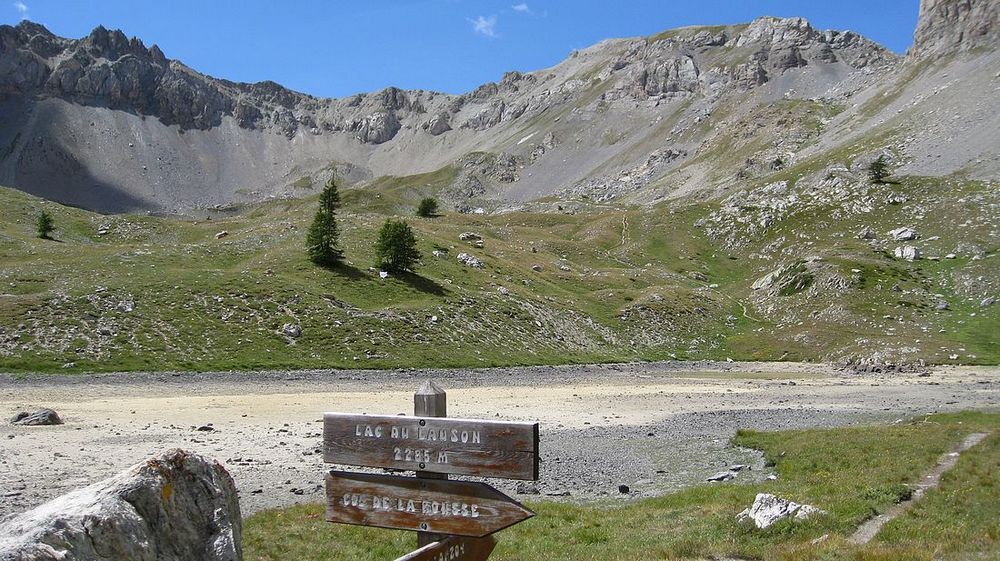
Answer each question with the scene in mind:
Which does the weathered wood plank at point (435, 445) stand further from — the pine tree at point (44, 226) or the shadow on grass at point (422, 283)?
the pine tree at point (44, 226)

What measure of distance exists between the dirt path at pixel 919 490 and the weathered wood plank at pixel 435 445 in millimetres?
8245

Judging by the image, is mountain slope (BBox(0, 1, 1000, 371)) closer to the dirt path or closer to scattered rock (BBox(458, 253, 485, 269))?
scattered rock (BBox(458, 253, 485, 269))

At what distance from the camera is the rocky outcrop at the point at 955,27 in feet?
532

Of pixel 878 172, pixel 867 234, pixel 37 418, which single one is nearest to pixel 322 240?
pixel 37 418

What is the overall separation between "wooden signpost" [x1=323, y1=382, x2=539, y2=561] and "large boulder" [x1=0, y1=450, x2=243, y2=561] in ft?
3.93

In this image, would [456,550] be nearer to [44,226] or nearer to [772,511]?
[772,511]

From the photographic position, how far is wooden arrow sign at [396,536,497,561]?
656cm

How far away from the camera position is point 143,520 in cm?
620

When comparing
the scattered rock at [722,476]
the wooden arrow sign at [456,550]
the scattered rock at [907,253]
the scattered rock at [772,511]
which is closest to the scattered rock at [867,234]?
the scattered rock at [907,253]

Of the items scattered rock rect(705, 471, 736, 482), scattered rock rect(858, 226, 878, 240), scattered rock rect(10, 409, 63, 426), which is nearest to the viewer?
scattered rock rect(705, 471, 736, 482)

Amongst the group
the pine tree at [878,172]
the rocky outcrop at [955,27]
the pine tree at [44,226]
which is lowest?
the pine tree at [44,226]

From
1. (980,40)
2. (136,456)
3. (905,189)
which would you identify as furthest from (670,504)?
(980,40)

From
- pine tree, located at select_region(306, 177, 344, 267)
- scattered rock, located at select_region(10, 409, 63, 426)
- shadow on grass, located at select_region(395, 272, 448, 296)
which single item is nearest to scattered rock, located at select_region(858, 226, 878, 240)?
shadow on grass, located at select_region(395, 272, 448, 296)

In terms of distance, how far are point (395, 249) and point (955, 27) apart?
590 ft
